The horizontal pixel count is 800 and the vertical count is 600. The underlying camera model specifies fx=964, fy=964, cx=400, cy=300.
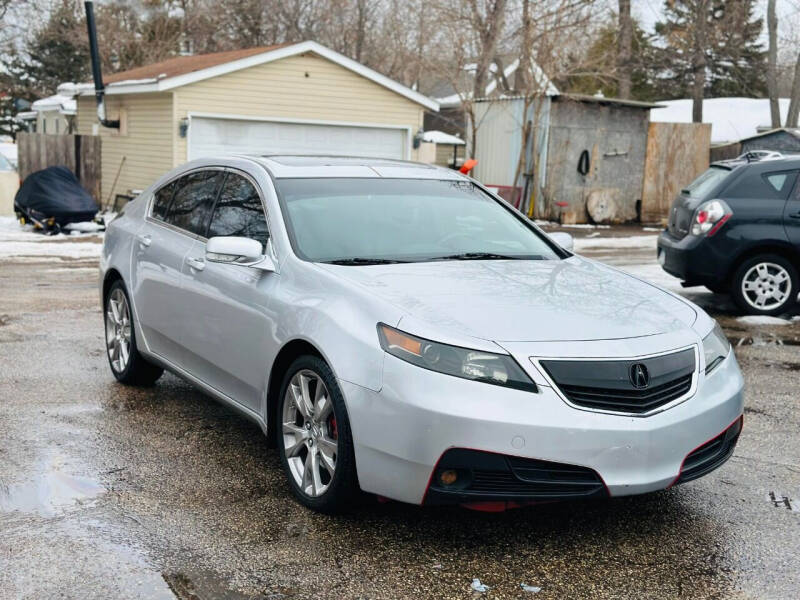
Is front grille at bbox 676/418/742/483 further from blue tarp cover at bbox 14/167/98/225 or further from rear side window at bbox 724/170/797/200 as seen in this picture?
blue tarp cover at bbox 14/167/98/225

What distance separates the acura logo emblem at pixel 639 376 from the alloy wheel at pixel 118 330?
370 centimetres

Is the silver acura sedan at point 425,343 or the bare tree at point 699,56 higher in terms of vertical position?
the bare tree at point 699,56

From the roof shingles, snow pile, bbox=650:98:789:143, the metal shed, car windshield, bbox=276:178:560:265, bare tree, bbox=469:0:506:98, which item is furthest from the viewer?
snow pile, bbox=650:98:789:143

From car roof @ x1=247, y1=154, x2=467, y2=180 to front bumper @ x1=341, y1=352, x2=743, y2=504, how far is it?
1.82 meters

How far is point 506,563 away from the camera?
3.83 m

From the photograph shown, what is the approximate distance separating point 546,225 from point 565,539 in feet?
62.0

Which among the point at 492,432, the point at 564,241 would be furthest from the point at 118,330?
the point at 492,432

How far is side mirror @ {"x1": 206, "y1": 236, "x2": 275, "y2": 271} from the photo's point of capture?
4.69 meters

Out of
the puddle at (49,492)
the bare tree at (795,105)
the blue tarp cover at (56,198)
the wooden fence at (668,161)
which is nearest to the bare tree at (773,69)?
the bare tree at (795,105)

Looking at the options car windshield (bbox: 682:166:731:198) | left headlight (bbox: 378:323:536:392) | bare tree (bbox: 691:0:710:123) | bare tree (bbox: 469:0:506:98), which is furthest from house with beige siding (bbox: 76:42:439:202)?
left headlight (bbox: 378:323:536:392)

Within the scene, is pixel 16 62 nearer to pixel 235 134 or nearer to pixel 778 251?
pixel 235 134

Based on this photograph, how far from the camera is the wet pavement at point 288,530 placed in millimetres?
3627

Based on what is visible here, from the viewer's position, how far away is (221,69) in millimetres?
20938

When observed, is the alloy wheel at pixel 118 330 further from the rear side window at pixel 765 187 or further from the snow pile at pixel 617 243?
the snow pile at pixel 617 243
